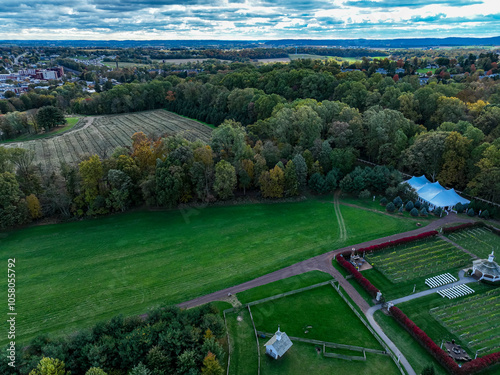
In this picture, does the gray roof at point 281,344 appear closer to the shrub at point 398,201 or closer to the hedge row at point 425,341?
the hedge row at point 425,341

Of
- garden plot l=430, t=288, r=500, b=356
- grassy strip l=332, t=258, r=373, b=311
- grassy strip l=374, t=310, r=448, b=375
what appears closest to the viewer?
grassy strip l=374, t=310, r=448, b=375

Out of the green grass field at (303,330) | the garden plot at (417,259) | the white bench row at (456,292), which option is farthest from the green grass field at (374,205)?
the green grass field at (303,330)

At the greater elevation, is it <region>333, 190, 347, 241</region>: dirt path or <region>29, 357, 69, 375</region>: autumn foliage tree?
<region>29, 357, 69, 375</region>: autumn foliage tree

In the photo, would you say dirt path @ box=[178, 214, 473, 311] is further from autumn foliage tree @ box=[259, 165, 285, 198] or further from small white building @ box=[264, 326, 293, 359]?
autumn foliage tree @ box=[259, 165, 285, 198]

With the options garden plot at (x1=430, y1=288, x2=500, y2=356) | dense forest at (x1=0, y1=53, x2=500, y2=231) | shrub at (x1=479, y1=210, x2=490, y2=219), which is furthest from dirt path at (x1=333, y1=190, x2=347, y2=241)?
shrub at (x1=479, y1=210, x2=490, y2=219)

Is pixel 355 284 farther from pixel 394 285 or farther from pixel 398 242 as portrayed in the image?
pixel 398 242
